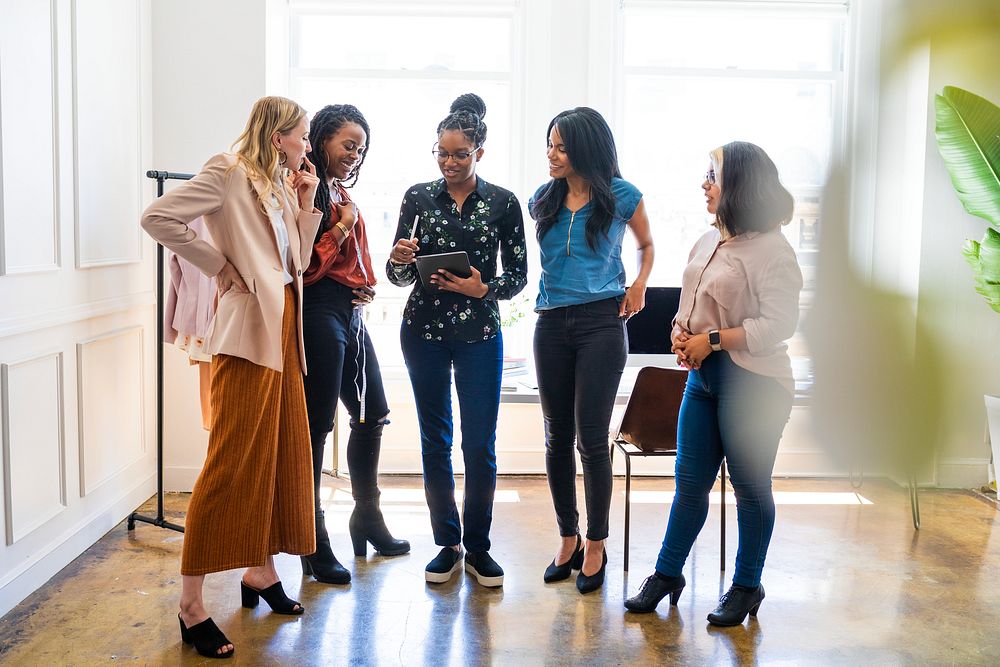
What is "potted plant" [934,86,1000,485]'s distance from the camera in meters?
0.31

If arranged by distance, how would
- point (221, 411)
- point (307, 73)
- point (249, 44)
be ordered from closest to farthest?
point (221, 411)
point (249, 44)
point (307, 73)

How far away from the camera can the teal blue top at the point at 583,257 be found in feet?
10.2

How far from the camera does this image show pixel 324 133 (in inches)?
121

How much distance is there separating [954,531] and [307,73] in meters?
3.82

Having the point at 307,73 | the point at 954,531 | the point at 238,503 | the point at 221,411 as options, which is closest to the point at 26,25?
the point at 221,411

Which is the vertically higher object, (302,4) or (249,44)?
(302,4)

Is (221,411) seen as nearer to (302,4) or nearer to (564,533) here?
(564,533)

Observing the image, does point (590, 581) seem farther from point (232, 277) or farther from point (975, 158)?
point (975, 158)

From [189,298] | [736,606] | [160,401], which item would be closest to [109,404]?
[160,401]

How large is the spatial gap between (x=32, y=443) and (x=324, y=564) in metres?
1.06

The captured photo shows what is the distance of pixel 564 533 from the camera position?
3.31 metres

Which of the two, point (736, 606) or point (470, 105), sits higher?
point (470, 105)

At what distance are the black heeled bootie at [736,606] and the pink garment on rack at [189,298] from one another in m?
2.14

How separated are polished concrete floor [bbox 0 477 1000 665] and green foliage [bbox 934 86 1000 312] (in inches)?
84.5
